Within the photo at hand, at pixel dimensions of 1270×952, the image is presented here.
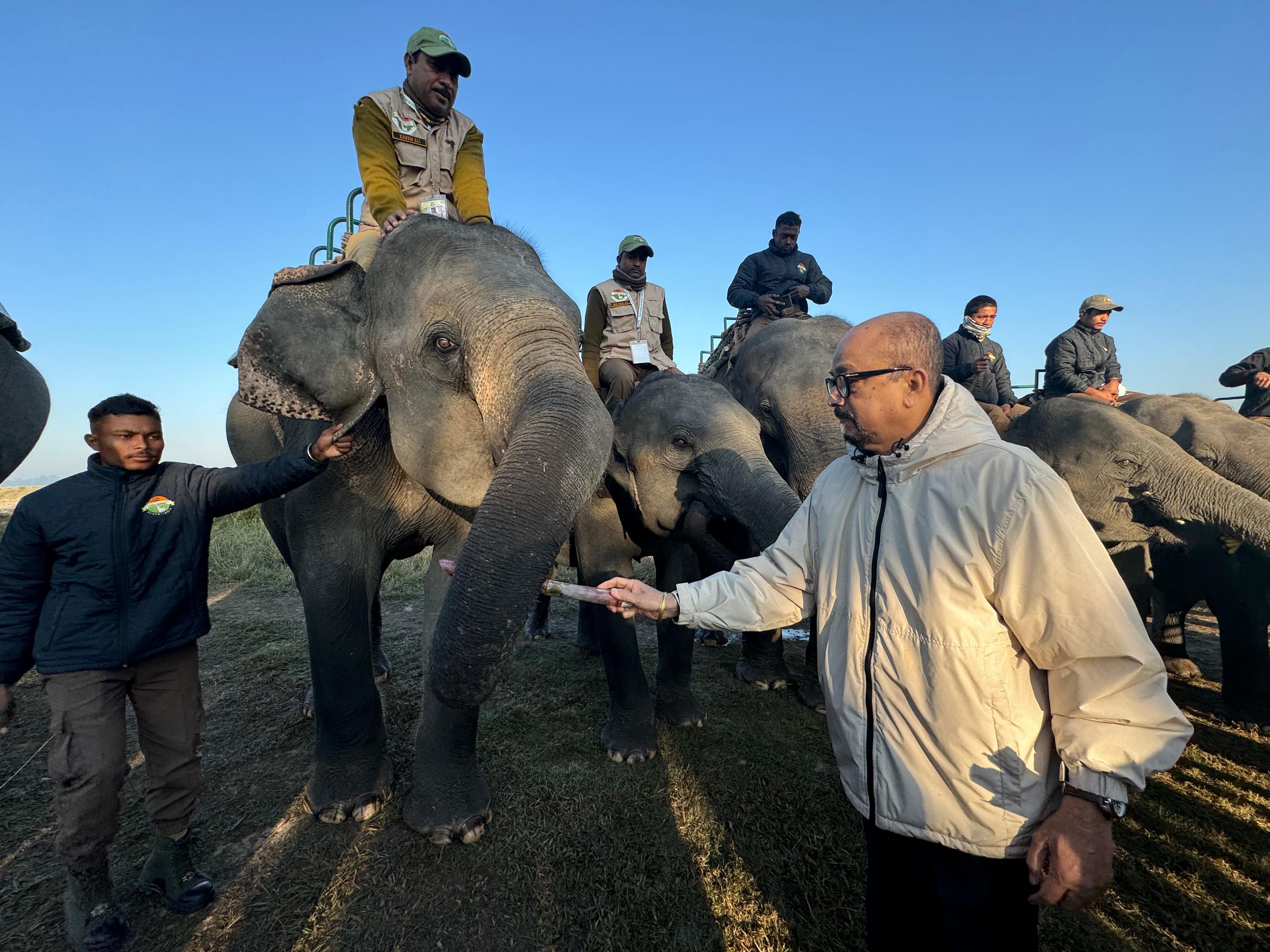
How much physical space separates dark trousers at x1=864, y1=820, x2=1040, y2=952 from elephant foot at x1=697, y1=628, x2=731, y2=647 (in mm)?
5402

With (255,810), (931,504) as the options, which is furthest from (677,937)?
(255,810)

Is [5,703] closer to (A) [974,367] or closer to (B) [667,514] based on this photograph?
(B) [667,514]

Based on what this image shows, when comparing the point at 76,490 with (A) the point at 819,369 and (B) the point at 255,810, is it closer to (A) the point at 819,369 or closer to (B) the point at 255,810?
(B) the point at 255,810

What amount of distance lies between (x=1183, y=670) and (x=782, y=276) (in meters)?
6.72

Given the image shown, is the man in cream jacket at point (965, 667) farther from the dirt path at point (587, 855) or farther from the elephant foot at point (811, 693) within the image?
the elephant foot at point (811, 693)

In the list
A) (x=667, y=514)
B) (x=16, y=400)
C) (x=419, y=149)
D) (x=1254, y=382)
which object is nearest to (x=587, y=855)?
(x=667, y=514)

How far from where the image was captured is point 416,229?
A: 128 inches

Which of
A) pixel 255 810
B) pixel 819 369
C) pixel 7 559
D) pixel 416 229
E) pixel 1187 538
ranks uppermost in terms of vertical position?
pixel 416 229

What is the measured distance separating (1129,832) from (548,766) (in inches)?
139

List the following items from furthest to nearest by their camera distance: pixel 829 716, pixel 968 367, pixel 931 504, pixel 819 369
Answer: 1. pixel 968 367
2. pixel 819 369
3. pixel 829 716
4. pixel 931 504

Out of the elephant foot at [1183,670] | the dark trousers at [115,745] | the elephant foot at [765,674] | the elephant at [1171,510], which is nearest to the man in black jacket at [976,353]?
the elephant at [1171,510]

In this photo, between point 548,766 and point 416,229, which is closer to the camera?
point 416,229

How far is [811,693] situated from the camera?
5.54m

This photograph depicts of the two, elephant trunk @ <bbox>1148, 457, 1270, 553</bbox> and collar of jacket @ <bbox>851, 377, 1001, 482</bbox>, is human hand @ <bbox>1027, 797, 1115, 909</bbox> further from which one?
elephant trunk @ <bbox>1148, 457, 1270, 553</bbox>
